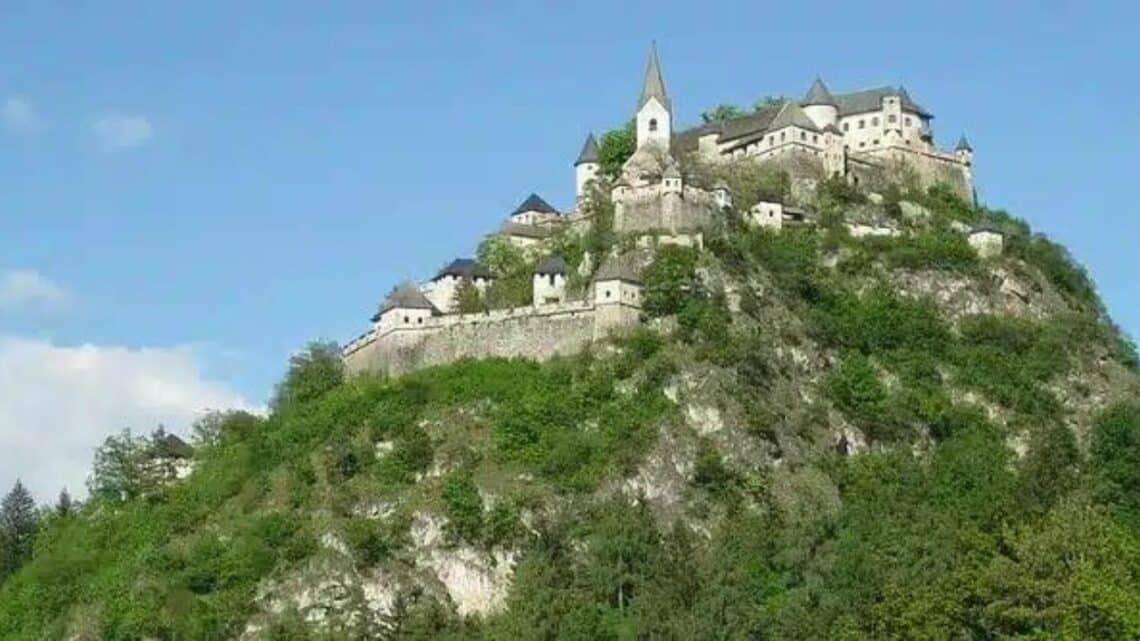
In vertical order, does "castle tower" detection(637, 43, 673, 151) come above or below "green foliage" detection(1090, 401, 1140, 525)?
above

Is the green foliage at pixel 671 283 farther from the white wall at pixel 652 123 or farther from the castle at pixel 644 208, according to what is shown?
the white wall at pixel 652 123

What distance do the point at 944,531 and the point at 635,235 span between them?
79.1 feet

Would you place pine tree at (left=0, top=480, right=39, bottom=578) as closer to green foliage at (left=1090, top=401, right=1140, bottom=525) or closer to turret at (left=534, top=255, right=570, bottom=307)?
turret at (left=534, top=255, right=570, bottom=307)

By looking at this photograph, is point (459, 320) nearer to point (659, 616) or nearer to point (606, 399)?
point (606, 399)

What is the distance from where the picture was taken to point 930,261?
102000mm

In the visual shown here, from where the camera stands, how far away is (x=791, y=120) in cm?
10750

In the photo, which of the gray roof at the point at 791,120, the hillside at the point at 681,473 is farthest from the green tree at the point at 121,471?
the gray roof at the point at 791,120

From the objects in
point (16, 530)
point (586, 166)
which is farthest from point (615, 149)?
point (16, 530)

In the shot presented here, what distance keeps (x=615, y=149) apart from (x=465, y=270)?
36.4ft

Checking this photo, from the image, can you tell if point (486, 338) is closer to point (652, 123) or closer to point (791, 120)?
point (652, 123)

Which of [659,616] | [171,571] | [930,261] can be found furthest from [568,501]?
[930,261]

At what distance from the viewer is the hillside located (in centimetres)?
8062

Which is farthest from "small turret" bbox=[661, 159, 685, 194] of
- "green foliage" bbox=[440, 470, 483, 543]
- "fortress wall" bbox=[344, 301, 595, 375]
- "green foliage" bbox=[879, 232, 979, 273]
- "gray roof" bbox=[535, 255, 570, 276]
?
"green foliage" bbox=[440, 470, 483, 543]

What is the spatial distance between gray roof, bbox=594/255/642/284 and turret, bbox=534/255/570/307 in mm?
2559
